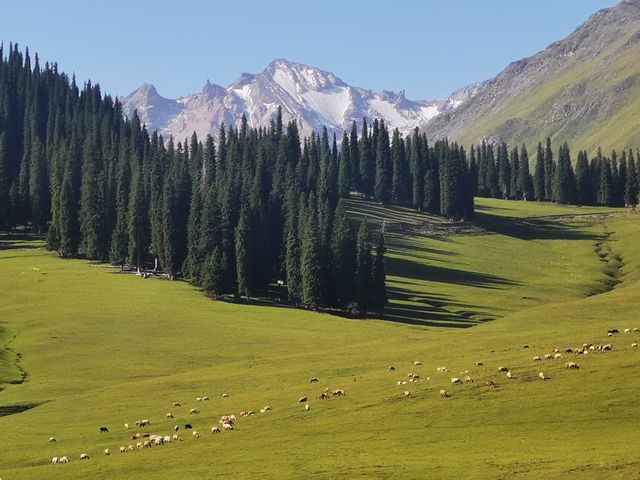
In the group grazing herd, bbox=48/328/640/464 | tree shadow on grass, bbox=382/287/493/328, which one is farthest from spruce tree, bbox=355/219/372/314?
grazing herd, bbox=48/328/640/464

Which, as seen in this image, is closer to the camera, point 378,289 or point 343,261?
point 378,289

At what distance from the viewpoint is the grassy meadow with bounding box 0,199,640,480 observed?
45.6 meters

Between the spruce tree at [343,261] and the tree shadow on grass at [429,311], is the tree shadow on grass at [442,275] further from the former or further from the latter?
the spruce tree at [343,261]

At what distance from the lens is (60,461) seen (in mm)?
51000

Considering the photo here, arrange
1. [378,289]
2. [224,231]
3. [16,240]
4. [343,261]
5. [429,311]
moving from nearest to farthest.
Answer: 1. [429,311]
2. [378,289]
3. [343,261]
4. [224,231]
5. [16,240]

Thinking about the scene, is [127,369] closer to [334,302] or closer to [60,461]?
[60,461]

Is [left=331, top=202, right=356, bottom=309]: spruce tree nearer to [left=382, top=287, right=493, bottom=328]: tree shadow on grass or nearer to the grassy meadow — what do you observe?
[left=382, top=287, right=493, bottom=328]: tree shadow on grass

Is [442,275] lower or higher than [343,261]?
lower

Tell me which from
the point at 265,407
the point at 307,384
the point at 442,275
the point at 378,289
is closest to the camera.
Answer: the point at 265,407

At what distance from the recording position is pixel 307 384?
230 feet

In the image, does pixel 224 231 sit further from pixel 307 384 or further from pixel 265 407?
pixel 265 407

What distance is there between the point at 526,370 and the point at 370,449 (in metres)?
17.5

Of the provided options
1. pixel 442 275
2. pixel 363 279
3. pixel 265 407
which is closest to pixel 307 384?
pixel 265 407

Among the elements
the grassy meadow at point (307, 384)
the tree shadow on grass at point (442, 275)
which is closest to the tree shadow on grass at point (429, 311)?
the grassy meadow at point (307, 384)
